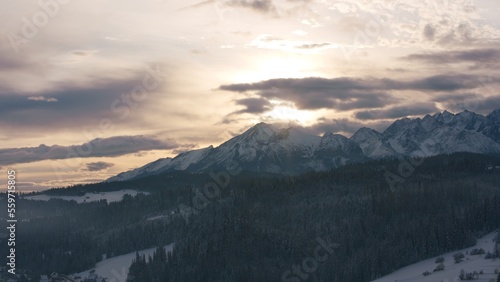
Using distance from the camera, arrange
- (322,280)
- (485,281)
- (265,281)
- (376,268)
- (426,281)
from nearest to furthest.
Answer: (485,281), (426,281), (376,268), (322,280), (265,281)

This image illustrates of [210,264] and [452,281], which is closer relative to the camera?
[452,281]

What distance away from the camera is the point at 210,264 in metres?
198

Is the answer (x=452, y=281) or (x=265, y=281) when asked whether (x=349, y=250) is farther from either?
(x=452, y=281)

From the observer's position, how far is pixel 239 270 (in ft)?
631

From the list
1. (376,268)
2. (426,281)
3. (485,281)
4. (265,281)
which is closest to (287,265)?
(265,281)

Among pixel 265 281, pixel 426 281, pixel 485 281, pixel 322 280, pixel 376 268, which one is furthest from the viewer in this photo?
pixel 265 281

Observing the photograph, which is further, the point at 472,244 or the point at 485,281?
the point at 472,244

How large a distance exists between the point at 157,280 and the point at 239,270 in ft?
70.7

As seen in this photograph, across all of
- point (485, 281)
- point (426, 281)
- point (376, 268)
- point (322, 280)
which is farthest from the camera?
point (322, 280)

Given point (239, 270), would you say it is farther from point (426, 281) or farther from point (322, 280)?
point (426, 281)

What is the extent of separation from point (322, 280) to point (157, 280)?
45449mm

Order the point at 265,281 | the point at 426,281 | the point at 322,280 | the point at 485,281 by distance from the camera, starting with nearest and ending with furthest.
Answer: the point at 485,281
the point at 426,281
the point at 322,280
the point at 265,281

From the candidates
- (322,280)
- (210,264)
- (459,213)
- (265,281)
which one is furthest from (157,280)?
(459,213)

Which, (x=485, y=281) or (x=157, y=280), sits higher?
(x=485, y=281)
